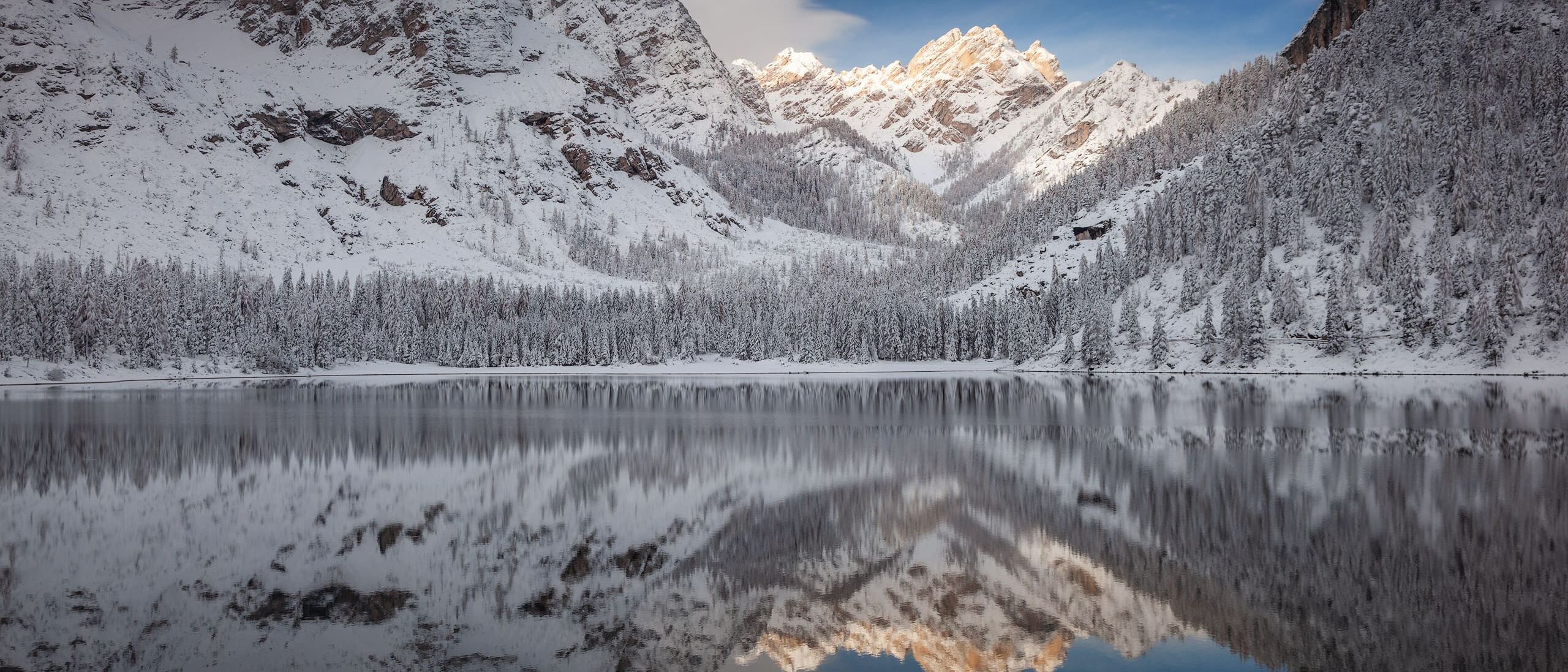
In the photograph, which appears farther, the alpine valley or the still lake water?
the alpine valley

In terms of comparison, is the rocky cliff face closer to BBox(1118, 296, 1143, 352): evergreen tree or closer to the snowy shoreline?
BBox(1118, 296, 1143, 352): evergreen tree

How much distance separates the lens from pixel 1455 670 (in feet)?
35.8

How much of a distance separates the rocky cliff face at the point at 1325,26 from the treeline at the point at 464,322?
8800cm

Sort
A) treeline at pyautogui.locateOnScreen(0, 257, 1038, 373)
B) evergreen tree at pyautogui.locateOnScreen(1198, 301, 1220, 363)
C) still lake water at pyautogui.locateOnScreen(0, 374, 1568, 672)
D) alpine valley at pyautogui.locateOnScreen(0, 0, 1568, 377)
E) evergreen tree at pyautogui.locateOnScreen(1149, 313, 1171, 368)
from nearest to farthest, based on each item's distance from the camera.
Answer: still lake water at pyautogui.locateOnScreen(0, 374, 1568, 672), alpine valley at pyautogui.locateOnScreen(0, 0, 1568, 377), evergreen tree at pyautogui.locateOnScreen(1198, 301, 1220, 363), evergreen tree at pyautogui.locateOnScreen(1149, 313, 1171, 368), treeline at pyautogui.locateOnScreen(0, 257, 1038, 373)

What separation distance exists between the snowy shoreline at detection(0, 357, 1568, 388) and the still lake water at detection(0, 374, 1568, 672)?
60.0 metres

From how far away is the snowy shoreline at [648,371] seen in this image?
314 feet

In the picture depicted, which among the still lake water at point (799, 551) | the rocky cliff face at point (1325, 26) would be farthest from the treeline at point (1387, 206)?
the still lake water at point (799, 551)

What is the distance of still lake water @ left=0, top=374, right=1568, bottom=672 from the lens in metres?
12.9

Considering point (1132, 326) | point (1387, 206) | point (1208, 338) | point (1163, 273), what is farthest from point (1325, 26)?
point (1208, 338)

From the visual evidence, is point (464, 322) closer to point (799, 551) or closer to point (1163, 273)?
point (1163, 273)

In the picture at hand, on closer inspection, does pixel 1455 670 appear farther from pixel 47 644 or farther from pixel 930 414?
pixel 930 414

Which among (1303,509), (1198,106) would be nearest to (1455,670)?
(1303,509)

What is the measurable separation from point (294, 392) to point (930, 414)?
64.9m

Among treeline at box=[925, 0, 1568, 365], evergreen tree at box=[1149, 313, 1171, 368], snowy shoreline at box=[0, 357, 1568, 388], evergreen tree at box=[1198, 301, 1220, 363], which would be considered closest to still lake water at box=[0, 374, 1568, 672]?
snowy shoreline at box=[0, 357, 1568, 388]
